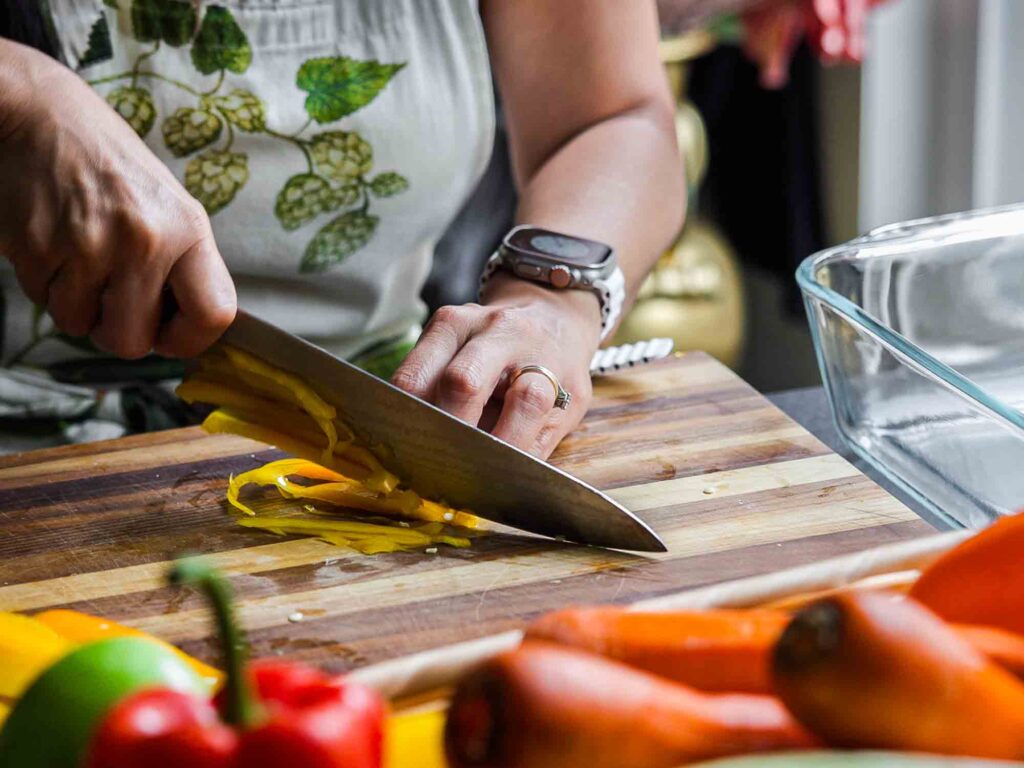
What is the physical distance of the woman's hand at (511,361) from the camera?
40.4 inches

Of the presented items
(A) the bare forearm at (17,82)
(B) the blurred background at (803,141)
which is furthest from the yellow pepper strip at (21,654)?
(B) the blurred background at (803,141)

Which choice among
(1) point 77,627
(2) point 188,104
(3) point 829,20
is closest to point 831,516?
(1) point 77,627

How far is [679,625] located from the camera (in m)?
0.56

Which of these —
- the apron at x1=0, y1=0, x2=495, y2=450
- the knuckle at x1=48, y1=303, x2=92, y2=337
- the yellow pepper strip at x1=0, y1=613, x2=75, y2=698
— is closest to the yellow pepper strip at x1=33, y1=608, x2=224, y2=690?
the yellow pepper strip at x1=0, y1=613, x2=75, y2=698

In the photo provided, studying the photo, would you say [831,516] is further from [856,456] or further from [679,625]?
[679,625]

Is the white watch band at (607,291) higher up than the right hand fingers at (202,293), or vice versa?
the right hand fingers at (202,293)

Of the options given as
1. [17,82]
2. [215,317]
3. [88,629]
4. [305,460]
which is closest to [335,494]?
[305,460]

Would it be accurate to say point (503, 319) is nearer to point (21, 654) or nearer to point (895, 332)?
point (895, 332)

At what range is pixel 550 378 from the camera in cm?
108

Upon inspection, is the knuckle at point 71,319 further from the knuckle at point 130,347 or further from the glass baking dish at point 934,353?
the glass baking dish at point 934,353

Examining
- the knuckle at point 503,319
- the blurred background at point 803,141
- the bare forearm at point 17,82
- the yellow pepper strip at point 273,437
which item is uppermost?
the bare forearm at point 17,82

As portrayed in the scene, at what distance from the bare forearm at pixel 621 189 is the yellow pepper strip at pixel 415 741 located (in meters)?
0.79

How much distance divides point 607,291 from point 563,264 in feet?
0.18

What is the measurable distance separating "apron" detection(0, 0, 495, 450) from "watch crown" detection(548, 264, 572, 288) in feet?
0.85
